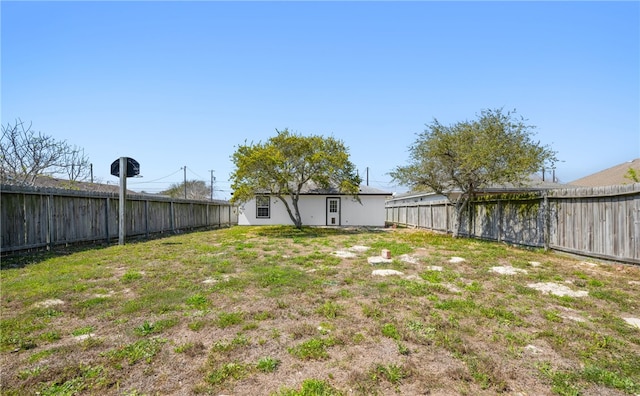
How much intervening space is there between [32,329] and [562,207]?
10537 mm

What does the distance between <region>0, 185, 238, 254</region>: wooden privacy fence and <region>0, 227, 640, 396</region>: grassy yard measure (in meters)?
1.56

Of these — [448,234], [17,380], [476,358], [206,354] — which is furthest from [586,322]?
[448,234]

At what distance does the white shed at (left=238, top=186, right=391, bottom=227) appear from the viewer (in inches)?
821

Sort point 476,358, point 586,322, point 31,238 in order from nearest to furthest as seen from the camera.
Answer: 1. point 476,358
2. point 586,322
3. point 31,238

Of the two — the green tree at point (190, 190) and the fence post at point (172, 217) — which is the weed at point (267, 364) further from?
the green tree at point (190, 190)

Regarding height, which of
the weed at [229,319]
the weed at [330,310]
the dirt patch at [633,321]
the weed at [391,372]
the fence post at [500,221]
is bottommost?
the dirt patch at [633,321]

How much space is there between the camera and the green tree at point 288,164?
1463 centimetres

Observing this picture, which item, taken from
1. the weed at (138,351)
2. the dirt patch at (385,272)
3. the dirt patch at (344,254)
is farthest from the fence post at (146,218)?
the weed at (138,351)

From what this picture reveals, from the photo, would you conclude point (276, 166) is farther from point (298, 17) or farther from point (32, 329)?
point (32, 329)

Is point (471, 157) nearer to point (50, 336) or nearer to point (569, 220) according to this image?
point (569, 220)

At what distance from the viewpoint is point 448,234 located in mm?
14492

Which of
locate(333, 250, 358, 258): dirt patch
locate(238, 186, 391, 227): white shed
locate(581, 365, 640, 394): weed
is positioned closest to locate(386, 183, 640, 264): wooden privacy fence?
locate(581, 365, 640, 394): weed

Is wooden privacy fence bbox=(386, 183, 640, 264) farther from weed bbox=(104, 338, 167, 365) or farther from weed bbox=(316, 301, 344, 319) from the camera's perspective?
weed bbox=(104, 338, 167, 365)

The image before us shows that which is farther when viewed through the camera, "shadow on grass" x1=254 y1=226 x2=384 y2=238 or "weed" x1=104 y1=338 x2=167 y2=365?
"shadow on grass" x1=254 y1=226 x2=384 y2=238
